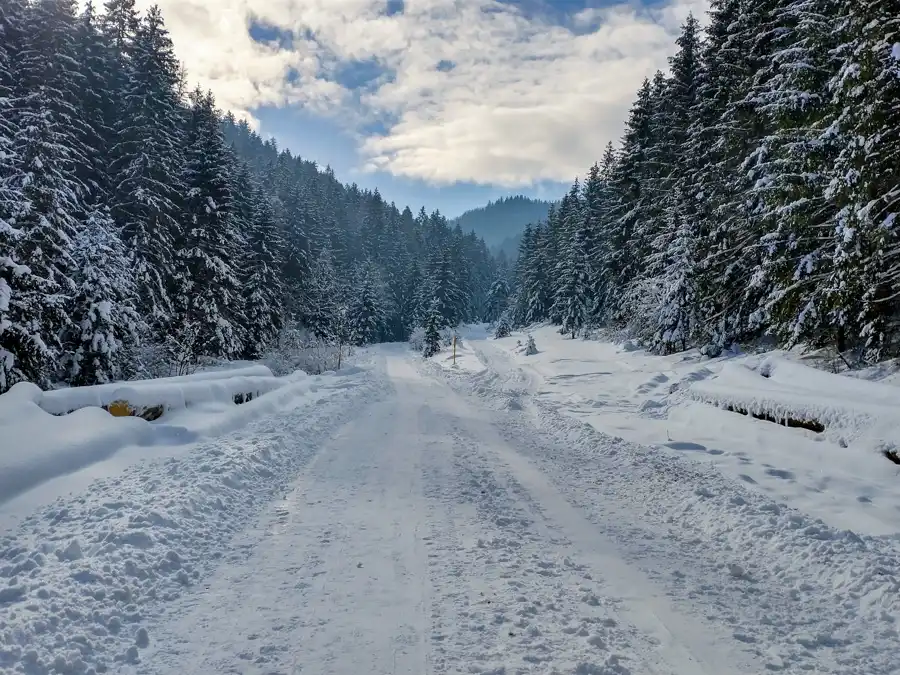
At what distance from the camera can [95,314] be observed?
17125 millimetres

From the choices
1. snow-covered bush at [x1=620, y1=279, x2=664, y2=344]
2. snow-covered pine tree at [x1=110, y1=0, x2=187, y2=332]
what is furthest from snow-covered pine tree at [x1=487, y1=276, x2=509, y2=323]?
snow-covered pine tree at [x1=110, y1=0, x2=187, y2=332]

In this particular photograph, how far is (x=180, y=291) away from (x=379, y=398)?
1464 cm

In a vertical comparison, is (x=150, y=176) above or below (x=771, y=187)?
above

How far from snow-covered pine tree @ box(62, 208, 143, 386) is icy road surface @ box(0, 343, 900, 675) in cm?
1182

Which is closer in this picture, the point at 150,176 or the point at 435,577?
the point at 435,577

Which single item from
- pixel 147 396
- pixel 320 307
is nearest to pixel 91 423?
pixel 147 396

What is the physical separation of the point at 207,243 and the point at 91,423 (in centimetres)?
2134

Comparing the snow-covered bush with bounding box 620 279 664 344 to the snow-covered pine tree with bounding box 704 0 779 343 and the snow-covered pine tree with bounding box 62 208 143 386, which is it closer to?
the snow-covered pine tree with bounding box 704 0 779 343

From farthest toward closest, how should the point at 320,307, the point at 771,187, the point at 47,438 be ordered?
the point at 320,307
the point at 771,187
the point at 47,438

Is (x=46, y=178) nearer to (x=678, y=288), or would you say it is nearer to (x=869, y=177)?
(x=869, y=177)

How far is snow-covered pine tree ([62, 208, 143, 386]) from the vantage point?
17.1m

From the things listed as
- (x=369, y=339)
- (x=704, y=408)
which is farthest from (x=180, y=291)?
(x=369, y=339)

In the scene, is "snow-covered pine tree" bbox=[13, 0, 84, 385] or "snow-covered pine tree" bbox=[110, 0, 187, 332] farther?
"snow-covered pine tree" bbox=[110, 0, 187, 332]

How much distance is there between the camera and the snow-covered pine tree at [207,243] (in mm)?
26844
